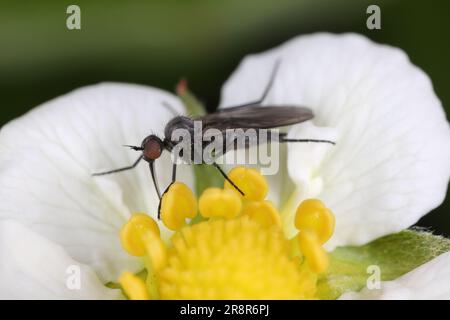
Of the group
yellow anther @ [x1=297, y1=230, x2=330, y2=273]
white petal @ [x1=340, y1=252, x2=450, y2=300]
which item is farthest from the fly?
white petal @ [x1=340, y1=252, x2=450, y2=300]

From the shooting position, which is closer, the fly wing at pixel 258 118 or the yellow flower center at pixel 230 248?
the yellow flower center at pixel 230 248

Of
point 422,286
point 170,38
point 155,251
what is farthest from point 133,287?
point 170,38

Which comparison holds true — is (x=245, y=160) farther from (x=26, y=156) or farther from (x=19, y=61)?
(x=19, y=61)

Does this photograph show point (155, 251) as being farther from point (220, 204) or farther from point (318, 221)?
point (318, 221)

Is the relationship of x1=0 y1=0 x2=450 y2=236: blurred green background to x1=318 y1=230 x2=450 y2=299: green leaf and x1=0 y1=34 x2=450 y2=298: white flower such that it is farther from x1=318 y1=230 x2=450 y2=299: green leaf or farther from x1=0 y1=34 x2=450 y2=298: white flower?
x1=318 y1=230 x2=450 y2=299: green leaf

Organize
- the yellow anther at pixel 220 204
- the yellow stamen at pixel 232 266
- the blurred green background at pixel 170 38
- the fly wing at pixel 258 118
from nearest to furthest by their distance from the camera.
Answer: the yellow stamen at pixel 232 266
the yellow anther at pixel 220 204
the fly wing at pixel 258 118
the blurred green background at pixel 170 38

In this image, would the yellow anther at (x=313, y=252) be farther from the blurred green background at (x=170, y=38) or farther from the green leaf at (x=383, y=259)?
the blurred green background at (x=170, y=38)

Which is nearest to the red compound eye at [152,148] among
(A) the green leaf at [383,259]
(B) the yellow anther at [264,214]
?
(B) the yellow anther at [264,214]
